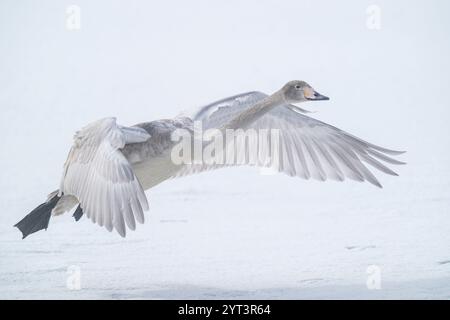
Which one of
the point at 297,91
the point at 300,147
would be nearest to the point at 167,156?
the point at 297,91

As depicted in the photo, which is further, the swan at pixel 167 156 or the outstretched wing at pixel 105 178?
the swan at pixel 167 156

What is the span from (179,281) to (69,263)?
2.38 ft

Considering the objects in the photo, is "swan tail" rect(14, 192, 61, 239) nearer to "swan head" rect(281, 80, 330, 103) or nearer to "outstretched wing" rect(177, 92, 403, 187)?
"outstretched wing" rect(177, 92, 403, 187)

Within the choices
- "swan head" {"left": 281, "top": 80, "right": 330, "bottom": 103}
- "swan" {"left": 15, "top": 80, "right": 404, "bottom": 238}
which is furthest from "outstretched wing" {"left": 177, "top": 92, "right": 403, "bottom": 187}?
"swan head" {"left": 281, "top": 80, "right": 330, "bottom": 103}

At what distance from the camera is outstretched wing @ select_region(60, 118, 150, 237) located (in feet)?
15.3

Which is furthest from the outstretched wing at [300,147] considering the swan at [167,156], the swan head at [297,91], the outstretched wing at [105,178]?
the outstretched wing at [105,178]

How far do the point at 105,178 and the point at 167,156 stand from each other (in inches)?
34.1

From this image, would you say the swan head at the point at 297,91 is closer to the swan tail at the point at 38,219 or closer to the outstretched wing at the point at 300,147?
the outstretched wing at the point at 300,147

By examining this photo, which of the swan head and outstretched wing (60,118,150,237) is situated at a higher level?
the swan head

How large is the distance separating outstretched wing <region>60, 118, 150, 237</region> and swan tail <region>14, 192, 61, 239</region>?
398 millimetres

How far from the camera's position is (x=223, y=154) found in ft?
20.4

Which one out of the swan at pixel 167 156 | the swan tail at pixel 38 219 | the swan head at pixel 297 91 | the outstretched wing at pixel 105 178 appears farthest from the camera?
the swan head at pixel 297 91

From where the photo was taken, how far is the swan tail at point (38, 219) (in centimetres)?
557

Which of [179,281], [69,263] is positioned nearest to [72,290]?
[69,263]
